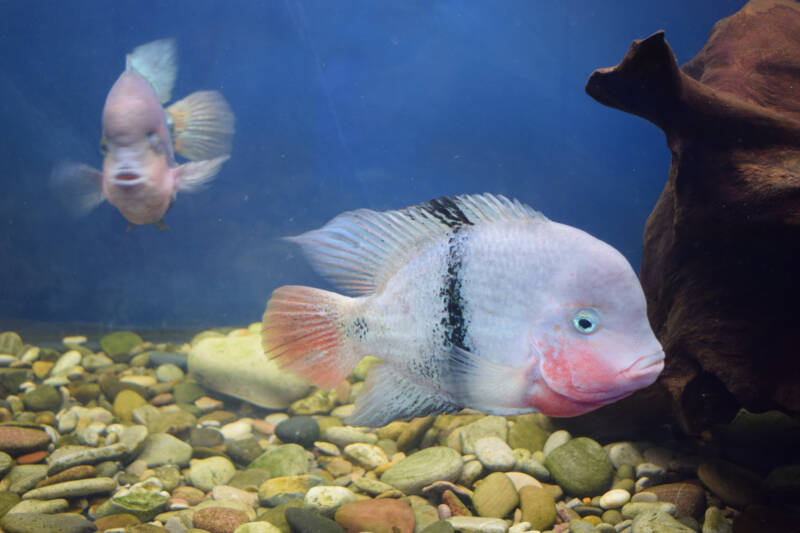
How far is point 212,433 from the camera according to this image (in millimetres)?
3496

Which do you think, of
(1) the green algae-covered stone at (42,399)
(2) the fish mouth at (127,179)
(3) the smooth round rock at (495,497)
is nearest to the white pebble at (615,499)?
(3) the smooth round rock at (495,497)

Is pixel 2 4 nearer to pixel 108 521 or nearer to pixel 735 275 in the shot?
pixel 108 521

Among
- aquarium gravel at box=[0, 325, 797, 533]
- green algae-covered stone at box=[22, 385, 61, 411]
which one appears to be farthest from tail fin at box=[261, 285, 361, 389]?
green algae-covered stone at box=[22, 385, 61, 411]

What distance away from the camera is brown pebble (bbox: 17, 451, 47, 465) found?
284 cm

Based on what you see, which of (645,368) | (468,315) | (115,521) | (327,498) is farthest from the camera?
(327,498)

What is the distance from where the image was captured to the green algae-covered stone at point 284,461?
290 cm

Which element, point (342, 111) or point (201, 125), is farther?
point (342, 111)

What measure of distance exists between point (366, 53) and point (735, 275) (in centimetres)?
453

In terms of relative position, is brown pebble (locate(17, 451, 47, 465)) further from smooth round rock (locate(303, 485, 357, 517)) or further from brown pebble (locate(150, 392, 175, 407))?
smooth round rock (locate(303, 485, 357, 517))

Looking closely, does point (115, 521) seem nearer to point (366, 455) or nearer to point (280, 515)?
point (280, 515)

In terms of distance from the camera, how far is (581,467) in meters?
2.57

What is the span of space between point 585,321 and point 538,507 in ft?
4.18

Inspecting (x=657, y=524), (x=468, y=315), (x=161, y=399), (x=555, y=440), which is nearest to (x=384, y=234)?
(x=468, y=315)

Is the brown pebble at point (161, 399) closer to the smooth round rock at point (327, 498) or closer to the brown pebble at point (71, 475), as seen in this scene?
the brown pebble at point (71, 475)
